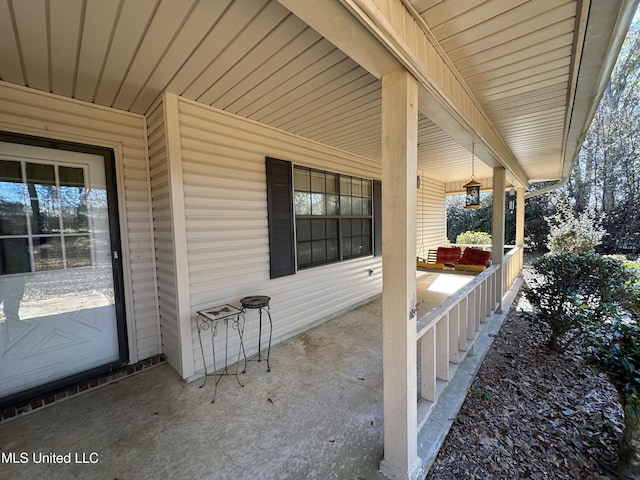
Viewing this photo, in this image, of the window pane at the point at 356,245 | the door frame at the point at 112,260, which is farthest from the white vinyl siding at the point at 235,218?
the window pane at the point at 356,245

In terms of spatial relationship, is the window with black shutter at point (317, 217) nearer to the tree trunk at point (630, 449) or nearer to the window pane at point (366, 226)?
the window pane at point (366, 226)

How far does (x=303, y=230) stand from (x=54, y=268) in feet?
8.30

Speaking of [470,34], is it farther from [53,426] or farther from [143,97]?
[53,426]

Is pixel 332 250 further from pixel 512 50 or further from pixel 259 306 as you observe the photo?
pixel 512 50

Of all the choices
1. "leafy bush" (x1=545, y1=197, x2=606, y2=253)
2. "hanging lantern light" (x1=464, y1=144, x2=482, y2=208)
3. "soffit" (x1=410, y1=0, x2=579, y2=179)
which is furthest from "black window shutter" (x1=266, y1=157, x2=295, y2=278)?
"leafy bush" (x1=545, y1=197, x2=606, y2=253)

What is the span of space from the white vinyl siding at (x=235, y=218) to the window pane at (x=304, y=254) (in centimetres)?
14

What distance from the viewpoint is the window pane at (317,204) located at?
3727 mm

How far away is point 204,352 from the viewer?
257cm

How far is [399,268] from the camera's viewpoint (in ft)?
4.76

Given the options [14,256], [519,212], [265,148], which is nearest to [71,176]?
[14,256]

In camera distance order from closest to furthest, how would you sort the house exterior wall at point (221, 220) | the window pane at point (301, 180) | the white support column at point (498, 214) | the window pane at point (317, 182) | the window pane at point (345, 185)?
the house exterior wall at point (221, 220) → the window pane at point (301, 180) → the window pane at point (317, 182) → the white support column at point (498, 214) → the window pane at point (345, 185)

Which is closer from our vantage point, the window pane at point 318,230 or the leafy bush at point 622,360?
the leafy bush at point 622,360

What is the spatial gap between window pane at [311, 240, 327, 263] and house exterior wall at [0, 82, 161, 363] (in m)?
1.98

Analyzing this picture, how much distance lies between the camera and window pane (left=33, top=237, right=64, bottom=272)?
2225 millimetres
